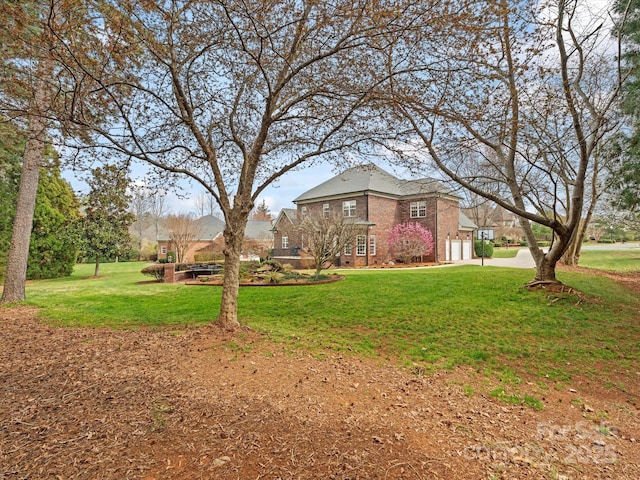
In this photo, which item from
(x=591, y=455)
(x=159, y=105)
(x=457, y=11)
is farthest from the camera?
(x=159, y=105)

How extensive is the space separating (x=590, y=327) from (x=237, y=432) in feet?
22.1

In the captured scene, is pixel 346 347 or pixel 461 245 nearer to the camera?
pixel 346 347

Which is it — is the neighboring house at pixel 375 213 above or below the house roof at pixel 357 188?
below

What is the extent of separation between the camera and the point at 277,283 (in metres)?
12.9

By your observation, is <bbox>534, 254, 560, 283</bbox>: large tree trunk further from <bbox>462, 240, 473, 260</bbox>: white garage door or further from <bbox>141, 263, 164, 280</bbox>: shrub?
<bbox>462, 240, 473, 260</bbox>: white garage door

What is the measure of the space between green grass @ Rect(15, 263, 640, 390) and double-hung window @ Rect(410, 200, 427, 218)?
14.0m

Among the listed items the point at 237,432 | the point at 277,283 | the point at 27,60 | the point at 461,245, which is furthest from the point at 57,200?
the point at 461,245

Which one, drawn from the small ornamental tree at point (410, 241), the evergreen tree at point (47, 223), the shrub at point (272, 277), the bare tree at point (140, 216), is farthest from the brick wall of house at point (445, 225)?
the bare tree at point (140, 216)

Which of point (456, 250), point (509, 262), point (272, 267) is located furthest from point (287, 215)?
point (509, 262)

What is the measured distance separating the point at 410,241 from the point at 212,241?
65.3 feet

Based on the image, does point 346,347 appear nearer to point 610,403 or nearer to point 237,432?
point 237,432

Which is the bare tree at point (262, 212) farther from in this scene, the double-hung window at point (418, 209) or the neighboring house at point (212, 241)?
the double-hung window at point (418, 209)

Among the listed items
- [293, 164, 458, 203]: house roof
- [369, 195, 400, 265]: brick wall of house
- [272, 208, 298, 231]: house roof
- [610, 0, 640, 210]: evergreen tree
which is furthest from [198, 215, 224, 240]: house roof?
[610, 0, 640, 210]: evergreen tree

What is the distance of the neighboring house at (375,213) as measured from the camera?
22.8 metres
